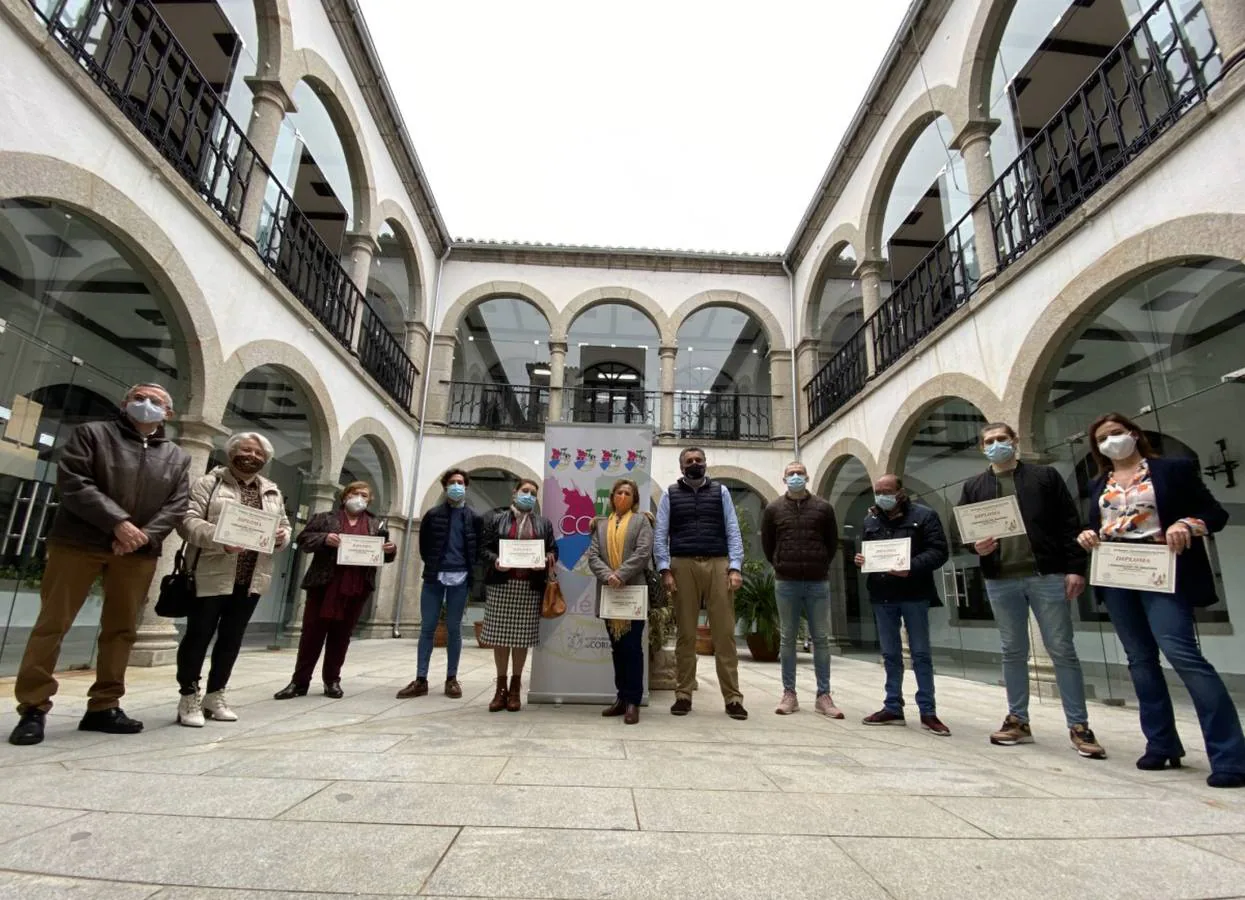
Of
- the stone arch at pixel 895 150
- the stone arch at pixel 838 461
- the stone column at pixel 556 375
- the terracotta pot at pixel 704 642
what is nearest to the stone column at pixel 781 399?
the stone arch at pixel 838 461

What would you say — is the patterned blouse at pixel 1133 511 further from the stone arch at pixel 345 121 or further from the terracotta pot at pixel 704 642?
the stone arch at pixel 345 121

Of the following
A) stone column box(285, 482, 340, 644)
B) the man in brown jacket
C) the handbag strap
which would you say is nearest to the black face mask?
the handbag strap

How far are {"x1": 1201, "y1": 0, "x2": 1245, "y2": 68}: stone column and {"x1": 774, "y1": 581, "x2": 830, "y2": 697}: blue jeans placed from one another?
4388 millimetres

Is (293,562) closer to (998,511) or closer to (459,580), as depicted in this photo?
(459,580)

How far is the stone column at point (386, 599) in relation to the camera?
11055mm

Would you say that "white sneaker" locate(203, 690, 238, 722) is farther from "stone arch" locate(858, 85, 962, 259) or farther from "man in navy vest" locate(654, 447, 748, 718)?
"stone arch" locate(858, 85, 962, 259)

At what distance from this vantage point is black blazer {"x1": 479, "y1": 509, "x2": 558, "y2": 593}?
4164 millimetres

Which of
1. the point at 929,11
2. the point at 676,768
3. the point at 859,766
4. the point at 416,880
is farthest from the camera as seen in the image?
the point at 929,11

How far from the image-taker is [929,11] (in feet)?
26.2

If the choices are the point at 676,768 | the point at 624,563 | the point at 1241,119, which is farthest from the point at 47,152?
the point at 1241,119

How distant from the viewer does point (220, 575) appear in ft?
11.1

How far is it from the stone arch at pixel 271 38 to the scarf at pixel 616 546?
674cm

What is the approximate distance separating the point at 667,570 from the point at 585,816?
2.32 m

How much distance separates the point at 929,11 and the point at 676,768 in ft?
31.3
